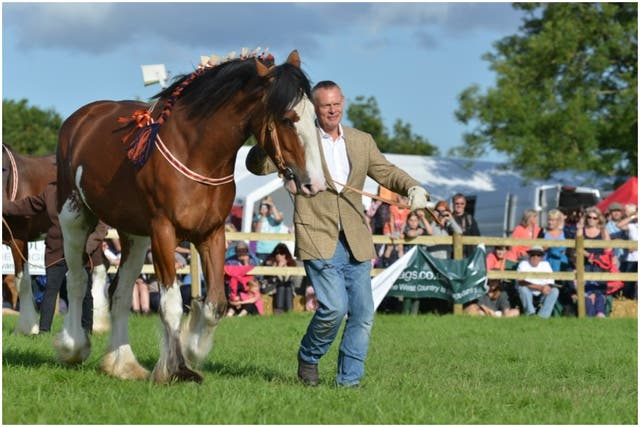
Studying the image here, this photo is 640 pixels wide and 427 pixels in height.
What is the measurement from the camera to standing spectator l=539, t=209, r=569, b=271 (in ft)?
58.0

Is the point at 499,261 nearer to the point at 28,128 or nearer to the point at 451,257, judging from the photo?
the point at 451,257

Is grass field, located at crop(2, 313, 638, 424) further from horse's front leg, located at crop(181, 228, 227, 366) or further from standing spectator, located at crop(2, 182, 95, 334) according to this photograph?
standing spectator, located at crop(2, 182, 95, 334)

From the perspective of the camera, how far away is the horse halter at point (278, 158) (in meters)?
6.68

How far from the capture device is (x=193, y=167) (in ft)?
23.6

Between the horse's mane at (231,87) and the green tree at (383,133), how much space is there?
5200cm

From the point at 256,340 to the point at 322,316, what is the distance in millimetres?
4718

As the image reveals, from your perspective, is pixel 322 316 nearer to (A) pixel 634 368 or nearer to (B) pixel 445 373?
(B) pixel 445 373

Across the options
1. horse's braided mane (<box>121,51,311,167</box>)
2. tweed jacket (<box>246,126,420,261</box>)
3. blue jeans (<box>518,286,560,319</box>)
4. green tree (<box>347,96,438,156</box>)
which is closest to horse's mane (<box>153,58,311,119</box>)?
horse's braided mane (<box>121,51,311,167</box>)

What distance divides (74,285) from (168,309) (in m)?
Answer: 1.63

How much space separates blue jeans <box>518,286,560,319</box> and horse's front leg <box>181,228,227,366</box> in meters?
10.3

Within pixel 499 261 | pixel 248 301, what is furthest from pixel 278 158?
pixel 499 261

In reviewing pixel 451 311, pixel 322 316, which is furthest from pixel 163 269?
pixel 451 311

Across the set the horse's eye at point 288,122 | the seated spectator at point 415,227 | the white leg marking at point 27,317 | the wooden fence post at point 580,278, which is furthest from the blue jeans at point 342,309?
the wooden fence post at point 580,278

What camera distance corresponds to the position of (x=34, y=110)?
72375 mm
